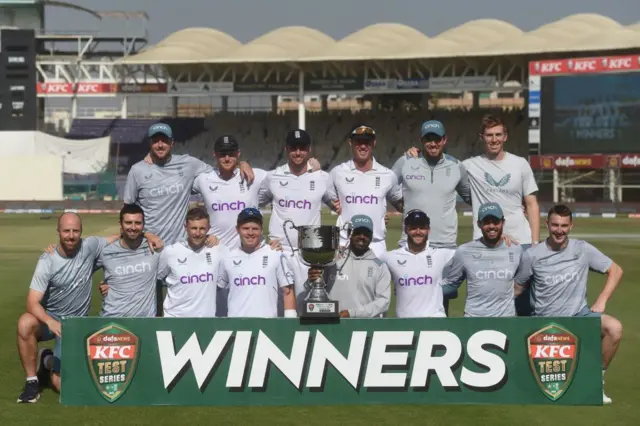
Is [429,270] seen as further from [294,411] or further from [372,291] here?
[294,411]

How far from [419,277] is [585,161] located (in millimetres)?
37163

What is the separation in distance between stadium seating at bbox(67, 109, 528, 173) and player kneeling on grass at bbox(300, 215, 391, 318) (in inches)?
2247

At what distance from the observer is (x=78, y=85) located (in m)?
70.9

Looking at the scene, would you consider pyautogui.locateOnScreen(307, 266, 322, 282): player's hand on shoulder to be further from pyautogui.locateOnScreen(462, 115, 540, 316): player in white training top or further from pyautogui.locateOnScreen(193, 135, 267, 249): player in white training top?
pyautogui.locateOnScreen(462, 115, 540, 316): player in white training top

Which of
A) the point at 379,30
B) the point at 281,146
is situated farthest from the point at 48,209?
the point at 379,30

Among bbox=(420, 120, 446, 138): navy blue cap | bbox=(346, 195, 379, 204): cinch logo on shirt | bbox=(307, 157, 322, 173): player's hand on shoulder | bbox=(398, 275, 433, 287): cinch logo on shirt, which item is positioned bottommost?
bbox=(398, 275, 433, 287): cinch logo on shirt

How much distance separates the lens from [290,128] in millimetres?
67500

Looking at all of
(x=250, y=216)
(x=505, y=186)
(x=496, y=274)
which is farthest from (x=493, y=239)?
(x=250, y=216)

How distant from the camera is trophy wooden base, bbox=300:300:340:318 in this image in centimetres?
752

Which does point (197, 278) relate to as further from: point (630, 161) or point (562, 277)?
point (630, 161)

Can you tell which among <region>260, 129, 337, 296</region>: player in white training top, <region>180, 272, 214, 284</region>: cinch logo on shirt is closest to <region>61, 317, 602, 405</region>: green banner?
<region>180, 272, 214, 284</region>: cinch logo on shirt

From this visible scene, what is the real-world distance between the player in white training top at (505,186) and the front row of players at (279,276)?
55cm

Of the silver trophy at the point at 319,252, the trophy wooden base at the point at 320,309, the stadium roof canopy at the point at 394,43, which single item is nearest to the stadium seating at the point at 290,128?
the stadium roof canopy at the point at 394,43

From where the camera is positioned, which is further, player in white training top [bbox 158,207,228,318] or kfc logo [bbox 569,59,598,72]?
kfc logo [bbox 569,59,598,72]
